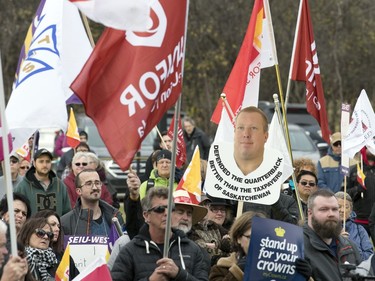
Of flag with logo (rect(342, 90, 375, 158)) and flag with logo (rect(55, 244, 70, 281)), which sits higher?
flag with logo (rect(342, 90, 375, 158))

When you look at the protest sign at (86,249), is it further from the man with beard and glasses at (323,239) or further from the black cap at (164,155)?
the black cap at (164,155)

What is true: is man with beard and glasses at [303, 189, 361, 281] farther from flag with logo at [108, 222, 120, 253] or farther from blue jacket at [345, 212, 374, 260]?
blue jacket at [345, 212, 374, 260]

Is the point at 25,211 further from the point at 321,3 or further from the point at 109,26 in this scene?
the point at 321,3

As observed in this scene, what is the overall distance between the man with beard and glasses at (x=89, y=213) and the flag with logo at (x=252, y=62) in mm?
1553

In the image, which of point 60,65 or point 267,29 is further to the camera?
point 267,29

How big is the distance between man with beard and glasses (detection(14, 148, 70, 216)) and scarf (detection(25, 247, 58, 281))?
3.13 m

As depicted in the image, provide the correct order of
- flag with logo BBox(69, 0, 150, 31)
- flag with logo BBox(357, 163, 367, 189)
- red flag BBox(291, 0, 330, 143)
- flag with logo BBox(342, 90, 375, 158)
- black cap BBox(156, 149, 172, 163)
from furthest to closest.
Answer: flag with logo BBox(357, 163, 367, 189) < black cap BBox(156, 149, 172, 163) < flag with logo BBox(342, 90, 375, 158) < red flag BBox(291, 0, 330, 143) < flag with logo BBox(69, 0, 150, 31)

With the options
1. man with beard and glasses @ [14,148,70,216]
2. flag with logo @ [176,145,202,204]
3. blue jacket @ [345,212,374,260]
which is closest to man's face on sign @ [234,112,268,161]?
flag with logo @ [176,145,202,204]

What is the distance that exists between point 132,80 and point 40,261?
8.63 feet

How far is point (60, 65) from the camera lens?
38.5 feet

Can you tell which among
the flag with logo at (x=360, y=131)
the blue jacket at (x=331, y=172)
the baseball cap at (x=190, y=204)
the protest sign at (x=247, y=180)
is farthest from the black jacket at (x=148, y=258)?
the blue jacket at (x=331, y=172)

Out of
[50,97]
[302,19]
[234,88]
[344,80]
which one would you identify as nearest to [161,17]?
[50,97]

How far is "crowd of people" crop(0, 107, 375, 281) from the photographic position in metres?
9.23

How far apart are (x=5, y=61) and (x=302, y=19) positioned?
81.6 ft
